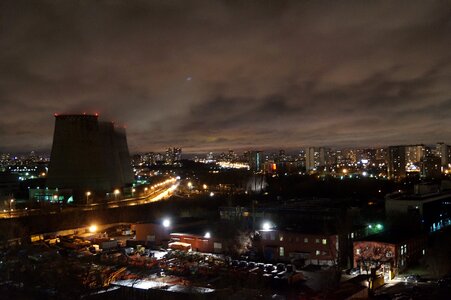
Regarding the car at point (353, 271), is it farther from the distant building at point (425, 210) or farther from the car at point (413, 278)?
the distant building at point (425, 210)

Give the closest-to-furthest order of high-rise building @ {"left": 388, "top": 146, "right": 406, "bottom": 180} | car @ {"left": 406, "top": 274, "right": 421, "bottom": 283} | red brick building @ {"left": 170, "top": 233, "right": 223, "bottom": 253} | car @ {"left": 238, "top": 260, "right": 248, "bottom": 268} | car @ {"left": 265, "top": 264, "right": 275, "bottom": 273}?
car @ {"left": 406, "top": 274, "right": 421, "bottom": 283} < car @ {"left": 265, "top": 264, "right": 275, "bottom": 273} < car @ {"left": 238, "top": 260, "right": 248, "bottom": 268} < red brick building @ {"left": 170, "top": 233, "right": 223, "bottom": 253} < high-rise building @ {"left": 388, "top": 146, "right": 406, "bottom": 180}

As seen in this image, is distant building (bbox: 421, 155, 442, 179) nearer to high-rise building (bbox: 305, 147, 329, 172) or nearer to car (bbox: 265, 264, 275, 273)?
high-rise building (bbox: 305, 147, 329, 172)

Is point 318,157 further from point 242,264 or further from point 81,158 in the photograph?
point 242,264

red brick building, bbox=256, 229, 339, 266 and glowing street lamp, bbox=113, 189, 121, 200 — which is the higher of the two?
glowing street lamp, bbox=113, 189, 121, 200

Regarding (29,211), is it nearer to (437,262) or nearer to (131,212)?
(131,212)

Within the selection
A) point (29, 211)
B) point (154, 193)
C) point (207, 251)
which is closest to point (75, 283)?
point (207, 251)

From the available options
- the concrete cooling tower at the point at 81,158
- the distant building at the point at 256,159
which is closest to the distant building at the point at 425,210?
the concrete cooling tower at the point at 81,158

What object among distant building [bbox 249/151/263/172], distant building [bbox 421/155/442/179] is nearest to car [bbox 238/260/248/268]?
distant building [bbox 421/155/442/179]

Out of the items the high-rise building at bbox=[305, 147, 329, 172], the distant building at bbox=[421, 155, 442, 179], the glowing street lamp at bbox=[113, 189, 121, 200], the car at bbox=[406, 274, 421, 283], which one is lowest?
the car at bbox=[406, 274, 421, 283]

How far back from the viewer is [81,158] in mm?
15664

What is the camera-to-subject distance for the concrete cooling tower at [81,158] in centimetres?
1552

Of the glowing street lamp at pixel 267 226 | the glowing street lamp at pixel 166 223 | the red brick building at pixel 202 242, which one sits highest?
the glowing street lamp at pixel 166 223

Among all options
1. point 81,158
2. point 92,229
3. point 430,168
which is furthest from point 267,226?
point 430,168

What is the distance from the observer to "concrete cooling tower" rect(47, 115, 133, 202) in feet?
50.9
